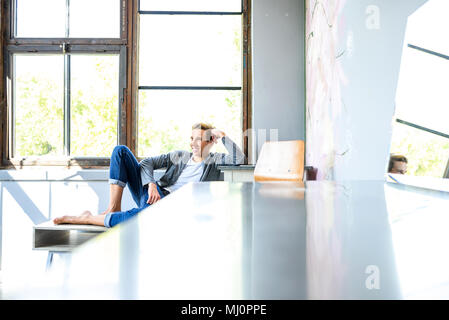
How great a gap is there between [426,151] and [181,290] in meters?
0.91

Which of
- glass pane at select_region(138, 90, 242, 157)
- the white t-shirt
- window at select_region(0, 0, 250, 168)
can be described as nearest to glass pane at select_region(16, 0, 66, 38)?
window at select_region(0, 0, 250, 168)

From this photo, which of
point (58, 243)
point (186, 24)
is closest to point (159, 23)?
point (186, 24)

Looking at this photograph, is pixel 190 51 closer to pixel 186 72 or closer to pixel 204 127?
pixel 186 72

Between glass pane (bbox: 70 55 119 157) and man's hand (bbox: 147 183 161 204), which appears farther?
glass pane (bbox: 70 55 119 157)

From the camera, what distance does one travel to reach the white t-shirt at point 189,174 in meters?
2.78

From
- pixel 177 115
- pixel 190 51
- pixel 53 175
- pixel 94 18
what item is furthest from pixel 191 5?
pixel 53 175

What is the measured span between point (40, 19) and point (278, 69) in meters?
2.31

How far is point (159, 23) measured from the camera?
3.54m

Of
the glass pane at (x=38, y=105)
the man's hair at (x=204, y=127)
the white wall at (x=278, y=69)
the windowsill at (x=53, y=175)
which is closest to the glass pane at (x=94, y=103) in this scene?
the glass pane at (x=38, y=105)

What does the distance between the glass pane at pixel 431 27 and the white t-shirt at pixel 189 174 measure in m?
1.92

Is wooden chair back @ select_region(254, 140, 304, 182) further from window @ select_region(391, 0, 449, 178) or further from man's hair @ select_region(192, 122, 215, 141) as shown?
window @ select_region(391, 0, 449, 178)

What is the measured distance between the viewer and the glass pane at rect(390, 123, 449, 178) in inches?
33.4

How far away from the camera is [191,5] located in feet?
11.6
